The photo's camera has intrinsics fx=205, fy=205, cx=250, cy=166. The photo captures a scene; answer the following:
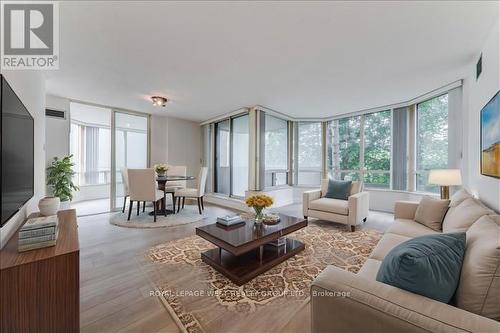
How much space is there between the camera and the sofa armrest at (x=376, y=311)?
2.39ft

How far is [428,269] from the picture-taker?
0.86 metres

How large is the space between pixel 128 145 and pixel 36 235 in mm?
4231

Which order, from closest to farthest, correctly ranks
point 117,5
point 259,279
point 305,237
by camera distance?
point 117,5, point 259,279, point 305,237

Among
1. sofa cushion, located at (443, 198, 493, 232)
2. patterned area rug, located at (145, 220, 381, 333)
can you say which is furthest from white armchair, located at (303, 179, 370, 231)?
sofa cushion, located at (443, 198, 493, 232)

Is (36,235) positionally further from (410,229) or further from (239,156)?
(239,156)

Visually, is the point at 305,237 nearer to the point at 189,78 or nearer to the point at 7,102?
the point at 189,78

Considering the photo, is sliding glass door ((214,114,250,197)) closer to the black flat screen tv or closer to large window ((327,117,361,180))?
large window ((327,117,361,180))

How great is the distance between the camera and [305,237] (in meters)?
2.97

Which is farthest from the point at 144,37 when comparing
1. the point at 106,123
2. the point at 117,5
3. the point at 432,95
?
the point at 106,123

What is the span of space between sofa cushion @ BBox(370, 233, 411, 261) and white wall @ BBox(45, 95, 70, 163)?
17.8 feet

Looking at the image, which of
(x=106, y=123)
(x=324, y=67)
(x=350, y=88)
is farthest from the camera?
(x=106, y=123)

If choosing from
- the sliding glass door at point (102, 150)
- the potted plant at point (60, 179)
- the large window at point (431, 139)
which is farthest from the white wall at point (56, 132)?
the large window at point (431, 139)

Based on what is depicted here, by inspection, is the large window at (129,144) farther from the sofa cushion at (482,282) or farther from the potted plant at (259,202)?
the sofa cushion at (482,282)

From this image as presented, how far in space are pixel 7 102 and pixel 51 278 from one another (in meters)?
1.02
